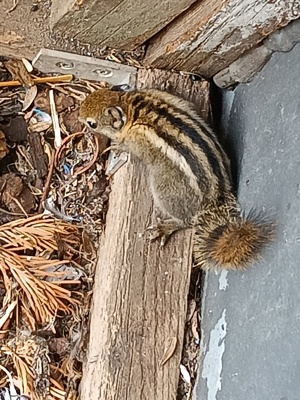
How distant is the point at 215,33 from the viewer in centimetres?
231

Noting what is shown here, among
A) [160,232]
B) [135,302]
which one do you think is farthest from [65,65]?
[135,302]

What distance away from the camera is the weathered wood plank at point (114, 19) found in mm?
2236

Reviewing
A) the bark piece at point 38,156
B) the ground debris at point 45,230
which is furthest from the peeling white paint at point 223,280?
the bark piece at point 38,156

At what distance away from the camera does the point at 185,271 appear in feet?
8.04

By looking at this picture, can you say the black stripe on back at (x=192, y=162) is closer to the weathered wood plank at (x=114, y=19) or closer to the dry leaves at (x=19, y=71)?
the weathered wood plank at (x=114, y=19)

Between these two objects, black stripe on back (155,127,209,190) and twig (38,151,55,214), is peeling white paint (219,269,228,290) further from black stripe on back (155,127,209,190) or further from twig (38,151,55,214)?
twig (38,151,55,214)

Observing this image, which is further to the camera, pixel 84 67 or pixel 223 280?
pixel 84 67

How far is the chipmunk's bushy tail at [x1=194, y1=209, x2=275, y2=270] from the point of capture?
2133 mm

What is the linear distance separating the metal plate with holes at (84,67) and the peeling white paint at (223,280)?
0.63 meters

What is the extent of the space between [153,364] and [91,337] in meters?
0.20

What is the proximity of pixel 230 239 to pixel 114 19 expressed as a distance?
0.69 meters

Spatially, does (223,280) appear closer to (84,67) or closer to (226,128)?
(226,128)

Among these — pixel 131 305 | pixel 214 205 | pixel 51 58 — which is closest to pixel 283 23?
pixel 214 205

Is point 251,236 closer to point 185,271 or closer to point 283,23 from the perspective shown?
point 185,271
